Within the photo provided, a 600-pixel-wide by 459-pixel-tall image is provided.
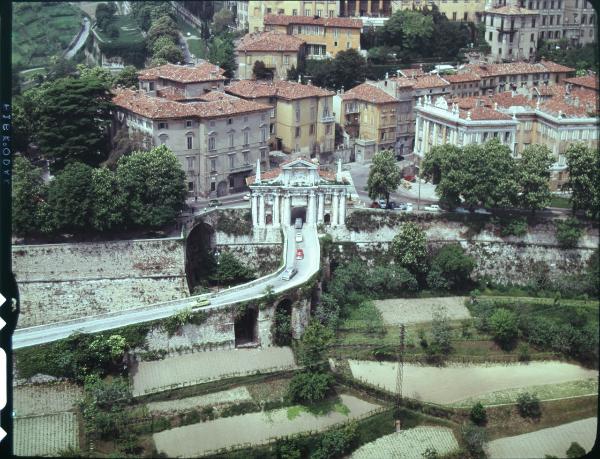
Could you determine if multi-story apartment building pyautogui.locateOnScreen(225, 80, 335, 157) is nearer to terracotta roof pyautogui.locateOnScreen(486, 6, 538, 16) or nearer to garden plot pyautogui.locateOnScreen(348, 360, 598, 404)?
garden plot pyautogui.locateOnScreen(348, 360, 598, 404)

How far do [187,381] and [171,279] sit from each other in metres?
4.79

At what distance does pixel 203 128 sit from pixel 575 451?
1582cm

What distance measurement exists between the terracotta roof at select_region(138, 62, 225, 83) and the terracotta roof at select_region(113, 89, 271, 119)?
1.72 meters

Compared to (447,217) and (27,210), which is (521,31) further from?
(27,210)

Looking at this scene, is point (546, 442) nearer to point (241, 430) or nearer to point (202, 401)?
point (241, 430)

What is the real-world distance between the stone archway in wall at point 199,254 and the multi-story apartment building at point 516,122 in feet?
33.8

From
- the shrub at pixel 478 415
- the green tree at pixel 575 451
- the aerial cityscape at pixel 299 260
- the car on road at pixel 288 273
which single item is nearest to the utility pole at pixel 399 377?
the aerial cityscape at pixel 299 260

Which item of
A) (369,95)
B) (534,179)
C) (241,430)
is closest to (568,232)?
(534,179)

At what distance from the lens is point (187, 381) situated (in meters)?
22.6

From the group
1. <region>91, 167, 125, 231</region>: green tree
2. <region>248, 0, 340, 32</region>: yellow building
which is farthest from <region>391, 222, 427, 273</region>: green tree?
<region>248, 0, 340, 32</region>: yellow building

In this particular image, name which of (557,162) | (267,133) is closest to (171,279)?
(267,133)

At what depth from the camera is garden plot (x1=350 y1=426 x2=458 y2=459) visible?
21109 millimetres

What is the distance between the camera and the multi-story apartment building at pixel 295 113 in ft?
112

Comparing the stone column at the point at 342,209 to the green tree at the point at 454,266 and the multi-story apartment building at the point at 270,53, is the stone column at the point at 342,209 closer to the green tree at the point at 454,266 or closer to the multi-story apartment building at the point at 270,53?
the green tree at the point at 454,266
